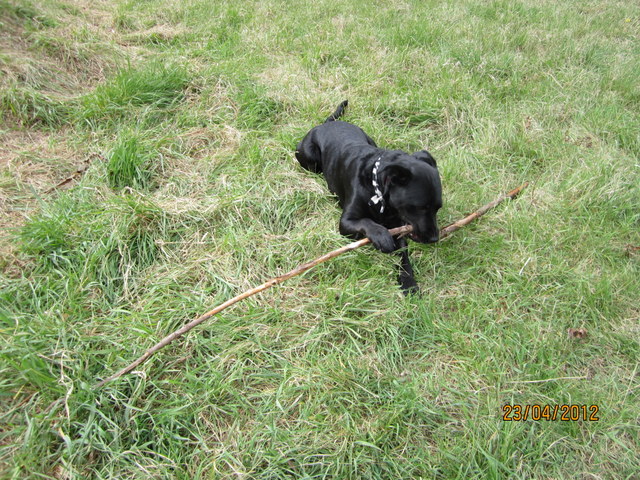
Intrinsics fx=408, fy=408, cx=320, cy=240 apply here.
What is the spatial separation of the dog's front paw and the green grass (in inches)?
5.4

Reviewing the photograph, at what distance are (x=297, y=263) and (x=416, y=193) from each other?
91 cm

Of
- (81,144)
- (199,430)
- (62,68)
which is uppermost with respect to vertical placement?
(62,68)

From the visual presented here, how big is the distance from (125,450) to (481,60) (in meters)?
4.93

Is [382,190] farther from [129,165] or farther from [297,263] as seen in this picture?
[129,165]

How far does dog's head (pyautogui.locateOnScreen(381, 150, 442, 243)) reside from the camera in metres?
2.60

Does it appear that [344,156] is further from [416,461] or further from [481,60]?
[481,60]

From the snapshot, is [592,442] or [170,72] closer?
[592,442]

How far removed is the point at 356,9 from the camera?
6.10 m

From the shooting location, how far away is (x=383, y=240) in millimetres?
2660

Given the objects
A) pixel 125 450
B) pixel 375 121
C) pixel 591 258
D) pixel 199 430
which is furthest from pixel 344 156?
pixel 125 450
